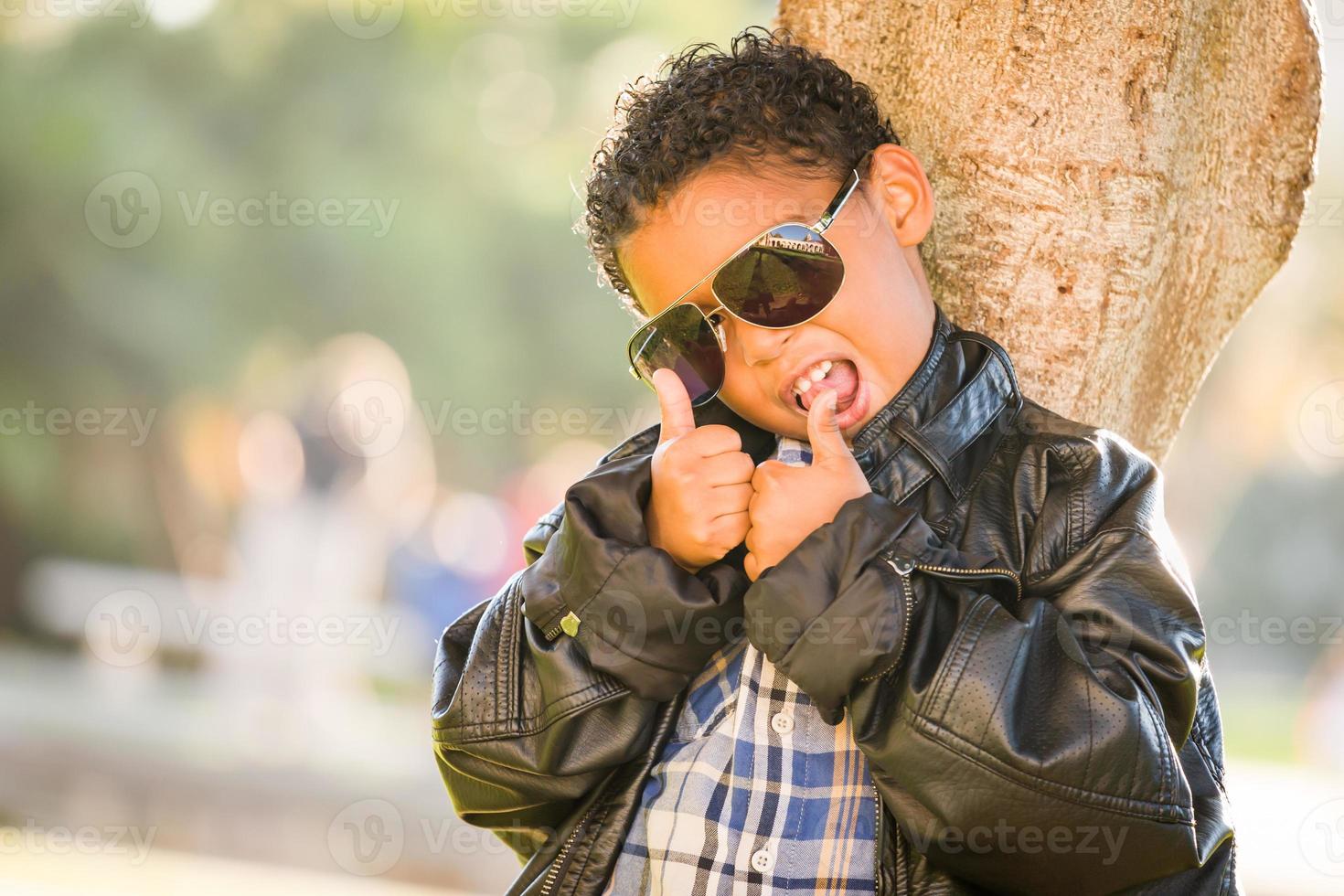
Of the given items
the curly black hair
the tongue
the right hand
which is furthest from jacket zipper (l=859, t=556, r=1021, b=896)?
the curly black hair

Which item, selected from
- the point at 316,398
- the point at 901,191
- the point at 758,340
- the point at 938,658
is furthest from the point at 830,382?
the point at 316,398

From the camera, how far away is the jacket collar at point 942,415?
1.83 meters

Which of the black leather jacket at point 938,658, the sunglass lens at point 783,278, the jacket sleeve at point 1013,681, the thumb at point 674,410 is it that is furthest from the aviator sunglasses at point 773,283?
the jacket sleeve at point 1013,681

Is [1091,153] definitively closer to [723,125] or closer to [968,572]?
[723,125]

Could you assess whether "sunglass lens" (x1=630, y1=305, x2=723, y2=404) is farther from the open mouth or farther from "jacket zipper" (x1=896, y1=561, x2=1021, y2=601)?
"jacket zipper" (x1=896, y1=561, x2=1021, y2=601)

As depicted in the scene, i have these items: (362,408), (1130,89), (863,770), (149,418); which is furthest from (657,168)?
(149,418)

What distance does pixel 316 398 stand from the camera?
10.6 m

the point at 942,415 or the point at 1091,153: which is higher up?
the point at 1091,153

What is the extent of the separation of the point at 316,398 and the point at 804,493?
9.54 m

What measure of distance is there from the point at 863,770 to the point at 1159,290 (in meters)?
1.14

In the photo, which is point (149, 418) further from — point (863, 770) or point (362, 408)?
point (863, 770)

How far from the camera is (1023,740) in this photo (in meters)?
1.50

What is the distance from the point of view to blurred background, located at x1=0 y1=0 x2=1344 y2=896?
28.2ft

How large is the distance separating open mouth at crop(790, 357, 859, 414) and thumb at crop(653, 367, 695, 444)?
18 centimetres
